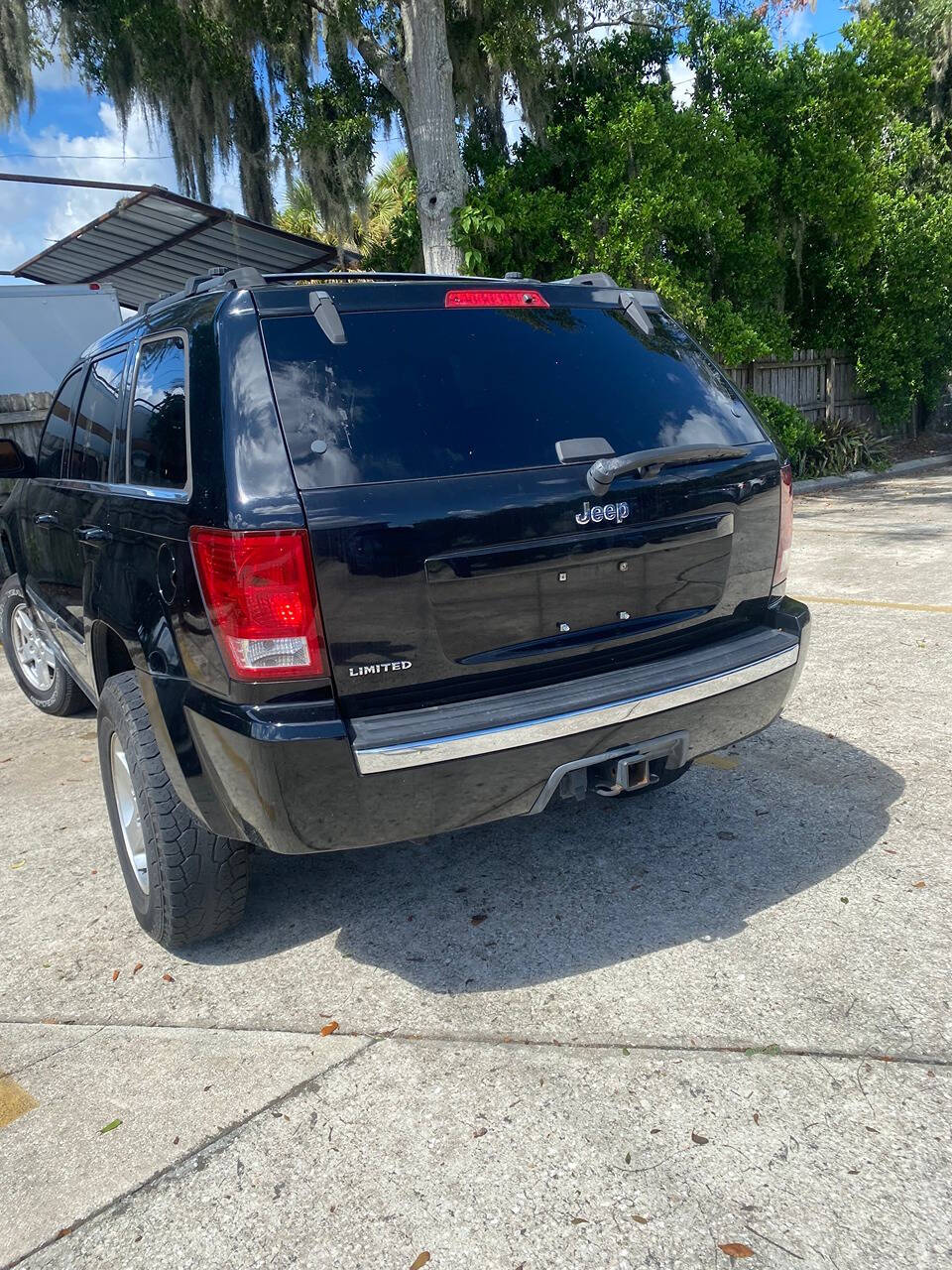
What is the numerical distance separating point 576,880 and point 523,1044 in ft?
2.96

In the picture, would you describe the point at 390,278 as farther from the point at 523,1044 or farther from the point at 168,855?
the point at 523,1044

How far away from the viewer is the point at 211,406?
2.67 metres

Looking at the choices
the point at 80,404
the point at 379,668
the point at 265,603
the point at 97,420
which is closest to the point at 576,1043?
the point at 379,668

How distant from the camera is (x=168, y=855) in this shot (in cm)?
299

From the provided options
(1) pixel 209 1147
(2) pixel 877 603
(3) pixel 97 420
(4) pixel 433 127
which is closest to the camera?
(1) pixel 209 1147

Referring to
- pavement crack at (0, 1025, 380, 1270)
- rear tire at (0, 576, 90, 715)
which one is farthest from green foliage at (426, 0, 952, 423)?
pavement crack at (0, 1025, 380, 1270)

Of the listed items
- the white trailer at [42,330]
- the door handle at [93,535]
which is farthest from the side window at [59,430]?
the white trailer at [42,330]

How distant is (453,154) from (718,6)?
463 cm

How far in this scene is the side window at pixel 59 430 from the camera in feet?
14.1

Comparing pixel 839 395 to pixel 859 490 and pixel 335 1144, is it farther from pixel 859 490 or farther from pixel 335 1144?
pixel 335 1144

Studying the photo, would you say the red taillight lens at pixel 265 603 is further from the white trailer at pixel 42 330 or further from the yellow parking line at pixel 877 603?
the white trailer at pixel 42 330

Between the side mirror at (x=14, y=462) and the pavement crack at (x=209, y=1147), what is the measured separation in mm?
3103

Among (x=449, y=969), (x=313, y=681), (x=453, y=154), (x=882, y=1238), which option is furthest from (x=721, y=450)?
(x=453, y=154)

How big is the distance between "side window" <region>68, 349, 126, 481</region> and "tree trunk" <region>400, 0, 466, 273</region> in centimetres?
800
